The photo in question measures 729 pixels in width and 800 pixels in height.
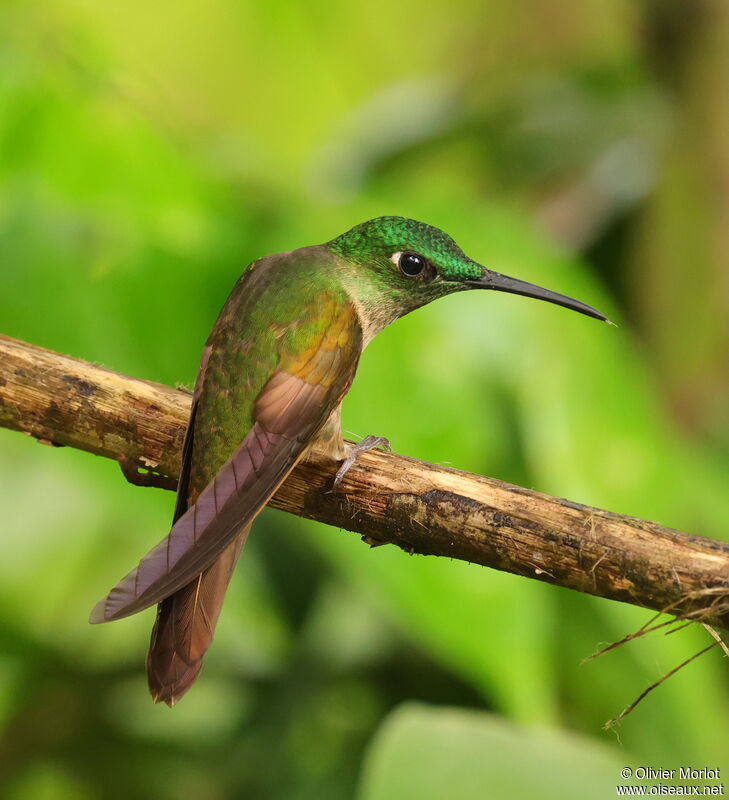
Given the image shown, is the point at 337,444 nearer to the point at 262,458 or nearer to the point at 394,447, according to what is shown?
the point at 262,458

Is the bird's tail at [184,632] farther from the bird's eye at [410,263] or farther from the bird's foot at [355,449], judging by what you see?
the bird's eye at [410,263]

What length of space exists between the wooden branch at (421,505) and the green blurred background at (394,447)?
1.33 feet

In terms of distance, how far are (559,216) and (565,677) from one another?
177cm

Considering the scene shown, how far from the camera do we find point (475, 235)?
2.49 metres

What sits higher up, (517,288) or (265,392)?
(517,288)

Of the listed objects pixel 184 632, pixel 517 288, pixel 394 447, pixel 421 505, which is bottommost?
pixel 184 632

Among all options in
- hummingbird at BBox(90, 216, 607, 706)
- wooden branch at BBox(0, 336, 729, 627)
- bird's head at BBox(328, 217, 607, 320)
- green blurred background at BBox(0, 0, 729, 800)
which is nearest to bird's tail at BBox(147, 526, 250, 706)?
hummingbird at BBox(90, 216, 607, 706)

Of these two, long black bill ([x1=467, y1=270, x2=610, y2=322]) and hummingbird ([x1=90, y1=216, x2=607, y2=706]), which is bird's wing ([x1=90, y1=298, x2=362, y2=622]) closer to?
hummingbird ([x1=90, y1=216, x2=607, y2=706])

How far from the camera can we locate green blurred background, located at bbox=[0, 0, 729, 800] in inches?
80.7

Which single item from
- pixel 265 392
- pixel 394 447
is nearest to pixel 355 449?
pixel 265 392

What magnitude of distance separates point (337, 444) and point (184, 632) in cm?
40

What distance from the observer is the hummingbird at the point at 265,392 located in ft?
4.96

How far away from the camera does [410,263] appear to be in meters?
2.02

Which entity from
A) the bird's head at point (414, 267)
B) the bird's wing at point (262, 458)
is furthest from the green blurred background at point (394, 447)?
the bird's wing at point (262, 458)
